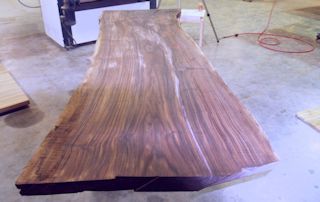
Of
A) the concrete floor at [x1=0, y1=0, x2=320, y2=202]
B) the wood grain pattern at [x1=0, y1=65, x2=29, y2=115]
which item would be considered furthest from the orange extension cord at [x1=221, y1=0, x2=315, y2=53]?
the wood grain pattern at [x1=0, y1=65, x2=29, y2=115]

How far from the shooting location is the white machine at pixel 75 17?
316 centimetres

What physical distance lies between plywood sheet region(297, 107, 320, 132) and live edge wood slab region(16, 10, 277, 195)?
121 cm

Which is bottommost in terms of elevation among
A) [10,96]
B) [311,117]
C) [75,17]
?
[311,117]

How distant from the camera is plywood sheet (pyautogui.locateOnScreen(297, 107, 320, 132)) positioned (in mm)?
2123

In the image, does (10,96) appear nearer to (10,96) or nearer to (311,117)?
(10,96)

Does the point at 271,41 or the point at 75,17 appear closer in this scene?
the point at 75,17

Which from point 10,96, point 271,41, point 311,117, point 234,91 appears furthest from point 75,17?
point 311,117

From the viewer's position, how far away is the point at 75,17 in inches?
129

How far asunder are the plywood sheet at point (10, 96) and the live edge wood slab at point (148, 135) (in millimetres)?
1148

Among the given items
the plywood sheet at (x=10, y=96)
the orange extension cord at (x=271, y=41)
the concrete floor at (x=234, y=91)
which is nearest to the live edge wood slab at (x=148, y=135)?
the concrete floor at (x=234, y=91)

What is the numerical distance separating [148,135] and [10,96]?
1828 millimetres

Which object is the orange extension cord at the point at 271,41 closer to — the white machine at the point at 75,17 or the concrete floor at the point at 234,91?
the concrete floor at the point at 234,91

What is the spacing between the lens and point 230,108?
1086mm

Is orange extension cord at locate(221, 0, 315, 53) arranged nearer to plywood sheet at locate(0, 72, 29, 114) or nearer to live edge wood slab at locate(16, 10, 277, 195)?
live edge wood slab at locate(16, 10, 277, 195)
